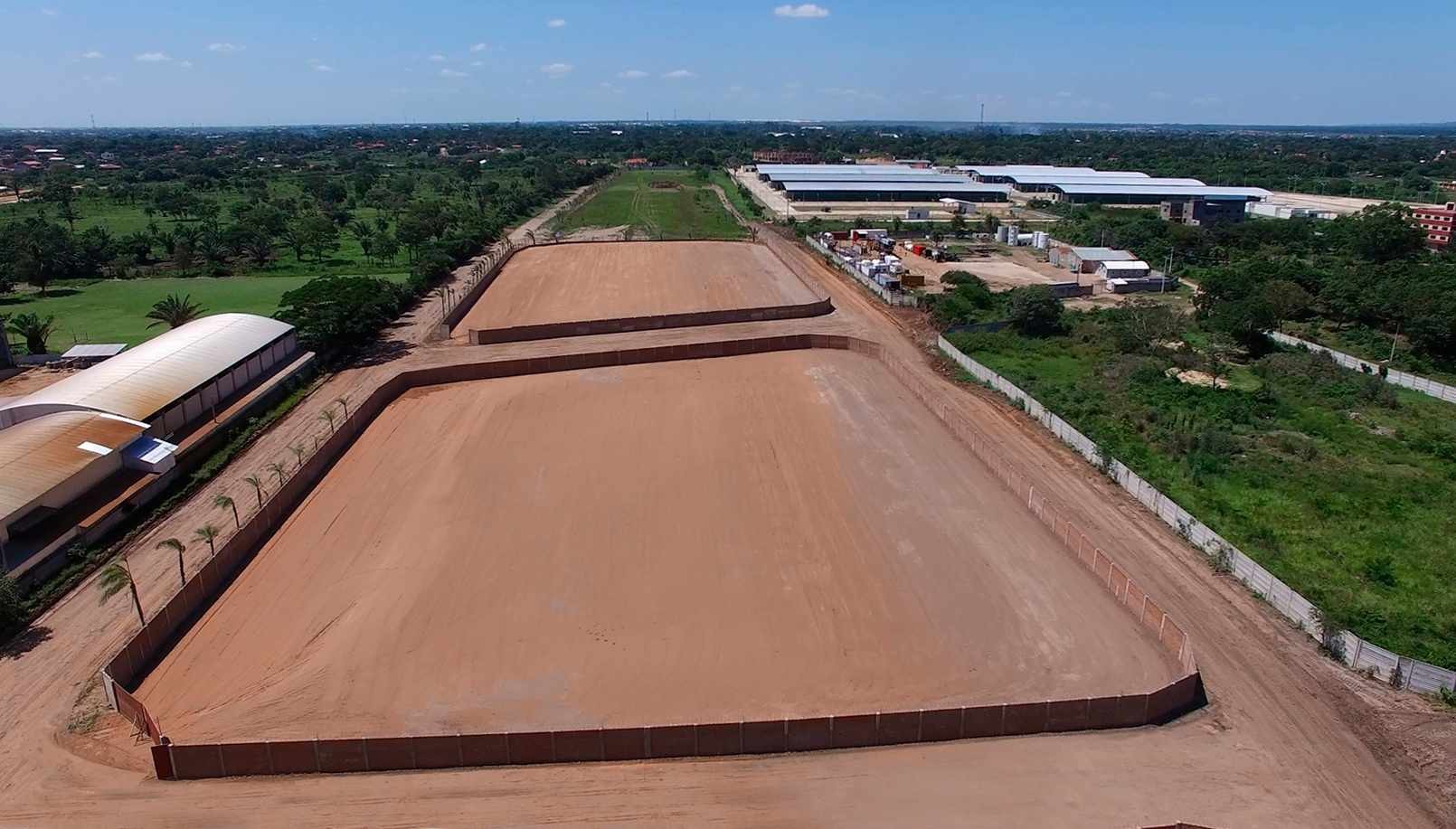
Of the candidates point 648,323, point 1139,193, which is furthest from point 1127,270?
point 1139,193

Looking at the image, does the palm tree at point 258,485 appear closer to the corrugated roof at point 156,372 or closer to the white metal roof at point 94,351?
the corrugated roof at point 156,372

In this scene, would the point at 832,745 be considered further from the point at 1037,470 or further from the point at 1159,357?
the point at 1159,357

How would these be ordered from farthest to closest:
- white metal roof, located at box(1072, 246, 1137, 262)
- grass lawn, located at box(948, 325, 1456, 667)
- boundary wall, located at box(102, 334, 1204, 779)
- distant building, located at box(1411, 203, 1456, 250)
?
distant building, located at box(1411, 203, 1456, 250) → white metal roof, located at box(1072, 246, 1137, 262) → grass lawn, located at box(948, 325, 1456, 667) → boundary wall, located at box(102, 334, 1204, 779)

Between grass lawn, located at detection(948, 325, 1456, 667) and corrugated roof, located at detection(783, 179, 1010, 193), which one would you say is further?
corrugated roof, located at detection(783, 179, 1010, 193)

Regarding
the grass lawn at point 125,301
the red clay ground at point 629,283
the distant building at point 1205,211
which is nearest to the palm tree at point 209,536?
the red clay ground at point 629,283

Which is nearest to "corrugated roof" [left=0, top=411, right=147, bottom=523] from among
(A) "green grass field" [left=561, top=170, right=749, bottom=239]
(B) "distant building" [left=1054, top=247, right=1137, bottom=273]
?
(A) "green grass field" [left=561, top=170, right=749, bottom=239]

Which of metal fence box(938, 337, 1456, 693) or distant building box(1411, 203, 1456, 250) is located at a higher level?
distant building box(1411, 203, 1456, 250)

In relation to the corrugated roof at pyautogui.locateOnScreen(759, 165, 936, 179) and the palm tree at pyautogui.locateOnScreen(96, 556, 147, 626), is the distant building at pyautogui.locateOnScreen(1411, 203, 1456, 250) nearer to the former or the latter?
the corrugated roof at pyautogui.locateOnScreen(759, 165, 936, 179)
